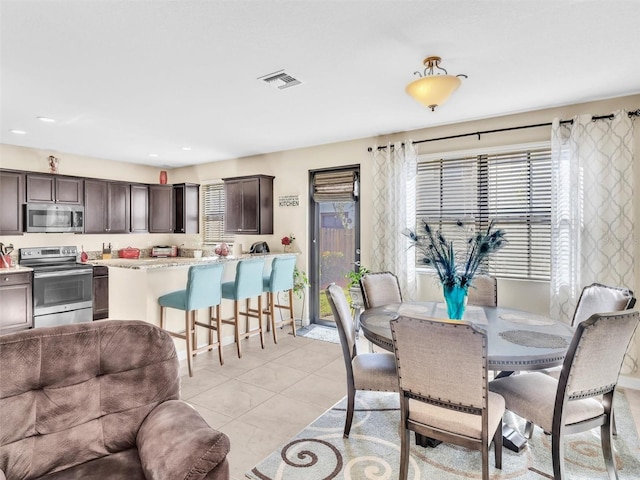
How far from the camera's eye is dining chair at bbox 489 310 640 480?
176 centimetres

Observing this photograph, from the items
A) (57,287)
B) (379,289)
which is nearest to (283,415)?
(379,289)

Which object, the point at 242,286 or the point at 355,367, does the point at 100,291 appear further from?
the point at 355,367

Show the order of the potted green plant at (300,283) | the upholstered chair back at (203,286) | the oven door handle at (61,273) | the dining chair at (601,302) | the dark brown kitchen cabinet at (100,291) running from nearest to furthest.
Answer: the dining chair at (601,302)
the upholstered chair back at (203,286)
the oven door handle at (61,273)
the potted green plant at (300,283)
the dark brown kitchen cabinet at (100,291)

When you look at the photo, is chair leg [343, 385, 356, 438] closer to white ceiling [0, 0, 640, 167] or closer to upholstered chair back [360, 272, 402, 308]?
upholstered chair back [360, 272, 402, 308]

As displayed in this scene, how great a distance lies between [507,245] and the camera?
3.88 m

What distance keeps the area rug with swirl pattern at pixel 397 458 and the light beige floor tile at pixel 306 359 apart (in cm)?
112

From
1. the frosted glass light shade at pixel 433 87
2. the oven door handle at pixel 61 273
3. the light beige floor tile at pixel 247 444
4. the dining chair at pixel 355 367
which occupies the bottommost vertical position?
the light beige floor tile at pixel 247 444

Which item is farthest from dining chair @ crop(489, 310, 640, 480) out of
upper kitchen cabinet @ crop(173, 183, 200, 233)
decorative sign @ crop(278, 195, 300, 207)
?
upper kitchen cabinet @ crop(173, 183, 200, 233)

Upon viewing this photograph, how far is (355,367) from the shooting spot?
2.50 m

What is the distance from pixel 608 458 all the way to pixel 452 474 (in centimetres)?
80

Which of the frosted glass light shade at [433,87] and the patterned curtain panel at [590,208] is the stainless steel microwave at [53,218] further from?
the patterned curtain panel at [590,208]

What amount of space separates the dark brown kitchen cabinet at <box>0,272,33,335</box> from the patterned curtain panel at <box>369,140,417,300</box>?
4336 mm

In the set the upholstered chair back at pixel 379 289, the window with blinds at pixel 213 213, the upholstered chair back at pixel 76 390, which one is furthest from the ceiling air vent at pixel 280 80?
the window with blinds at pixel 213 213

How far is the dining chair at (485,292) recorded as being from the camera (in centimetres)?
326
